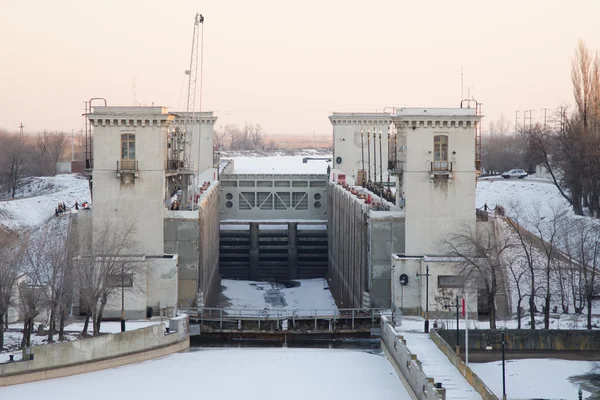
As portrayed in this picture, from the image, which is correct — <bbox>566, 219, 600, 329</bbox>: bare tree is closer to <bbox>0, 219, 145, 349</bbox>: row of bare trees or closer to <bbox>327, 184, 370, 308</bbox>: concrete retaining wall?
<bbox>327, 184, 370, 308</bbox>: concrete retaining wall

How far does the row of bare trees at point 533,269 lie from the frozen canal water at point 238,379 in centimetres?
551

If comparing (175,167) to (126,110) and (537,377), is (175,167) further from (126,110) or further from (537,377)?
(537,377)

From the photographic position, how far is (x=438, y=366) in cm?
3569

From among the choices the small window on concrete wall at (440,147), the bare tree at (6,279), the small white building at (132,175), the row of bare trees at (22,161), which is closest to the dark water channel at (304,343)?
the small white building at (132,175)

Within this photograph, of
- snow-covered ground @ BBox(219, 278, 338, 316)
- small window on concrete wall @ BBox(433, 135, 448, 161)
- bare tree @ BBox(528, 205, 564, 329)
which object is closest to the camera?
bare tree @ BBox(528, 205, 564, 329)

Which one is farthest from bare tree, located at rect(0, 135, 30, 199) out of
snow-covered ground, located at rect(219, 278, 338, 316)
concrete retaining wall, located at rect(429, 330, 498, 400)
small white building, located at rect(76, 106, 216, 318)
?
concrete retaining wall, located at rect(429, 330, 498, 400)

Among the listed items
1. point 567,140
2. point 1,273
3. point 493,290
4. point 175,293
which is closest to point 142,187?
point 175,293

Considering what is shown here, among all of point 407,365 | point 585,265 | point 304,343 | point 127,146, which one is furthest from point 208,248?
point 407,365

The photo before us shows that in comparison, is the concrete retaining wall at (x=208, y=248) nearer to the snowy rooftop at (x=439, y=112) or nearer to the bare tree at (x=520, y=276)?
the snowy rooftop at (x=439, y=112)

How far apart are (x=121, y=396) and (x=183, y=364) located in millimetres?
5831

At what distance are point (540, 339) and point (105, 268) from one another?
17972mm

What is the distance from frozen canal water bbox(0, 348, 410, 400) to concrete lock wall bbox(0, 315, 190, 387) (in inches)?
16.0

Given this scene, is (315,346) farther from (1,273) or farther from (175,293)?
(1,273)

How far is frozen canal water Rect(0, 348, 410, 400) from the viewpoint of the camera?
3684 centimetres
